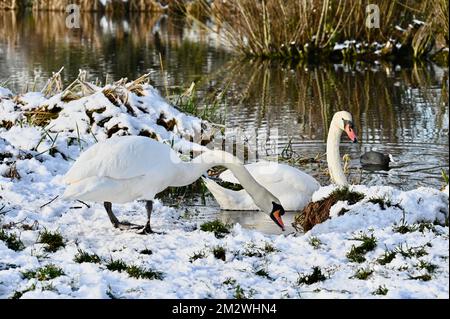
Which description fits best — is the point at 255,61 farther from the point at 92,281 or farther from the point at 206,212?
the point at 92,281

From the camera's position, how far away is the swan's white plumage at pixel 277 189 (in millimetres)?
8750

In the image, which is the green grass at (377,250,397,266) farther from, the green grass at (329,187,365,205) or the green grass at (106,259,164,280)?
the green grass at (106,259,164,280)

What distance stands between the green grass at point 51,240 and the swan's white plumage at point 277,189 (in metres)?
2.51

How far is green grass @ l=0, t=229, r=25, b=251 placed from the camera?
249 inches

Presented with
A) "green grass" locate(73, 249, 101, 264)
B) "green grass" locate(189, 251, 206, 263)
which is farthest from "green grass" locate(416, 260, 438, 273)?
"green grass" locate(73, 249, 101, 264)

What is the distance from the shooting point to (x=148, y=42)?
99.8 ft

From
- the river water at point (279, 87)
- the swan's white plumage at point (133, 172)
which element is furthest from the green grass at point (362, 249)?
the river water at point (279, 87)

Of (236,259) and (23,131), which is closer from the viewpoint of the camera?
(236,259)

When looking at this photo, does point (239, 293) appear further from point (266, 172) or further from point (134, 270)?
point (266, 172)

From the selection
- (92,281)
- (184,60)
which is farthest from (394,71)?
(92,281)

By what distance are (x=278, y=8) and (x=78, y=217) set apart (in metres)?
16.9

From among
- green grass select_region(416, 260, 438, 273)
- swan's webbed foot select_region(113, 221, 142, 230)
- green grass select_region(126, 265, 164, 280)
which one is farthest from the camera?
swan's webbed foot select_region(113, 221, 142, 230)

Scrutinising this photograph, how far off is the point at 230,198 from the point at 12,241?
2866mm

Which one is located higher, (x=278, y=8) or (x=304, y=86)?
(x=278, y=8)
